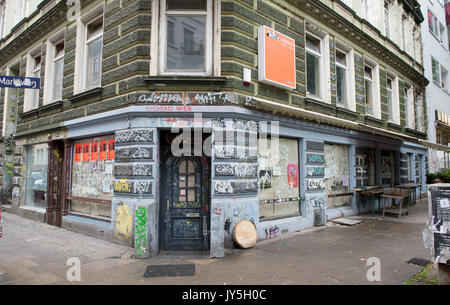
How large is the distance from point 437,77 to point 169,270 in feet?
75.3

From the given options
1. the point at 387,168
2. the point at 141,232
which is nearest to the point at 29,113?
the point at 141,232

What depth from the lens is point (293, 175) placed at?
885 cm

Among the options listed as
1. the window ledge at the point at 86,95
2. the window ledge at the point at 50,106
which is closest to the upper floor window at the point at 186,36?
the window ledge at the point at 86,95

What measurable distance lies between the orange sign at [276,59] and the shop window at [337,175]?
330cm

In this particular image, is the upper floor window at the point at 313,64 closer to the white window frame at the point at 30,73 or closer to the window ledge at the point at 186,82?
the window ledge at the point at 186,82

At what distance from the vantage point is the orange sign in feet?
24.5

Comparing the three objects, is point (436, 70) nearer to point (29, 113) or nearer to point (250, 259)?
point (250, 259)

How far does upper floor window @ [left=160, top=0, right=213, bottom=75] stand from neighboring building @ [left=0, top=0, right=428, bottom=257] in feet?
0.09

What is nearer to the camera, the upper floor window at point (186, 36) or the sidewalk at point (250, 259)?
the sidewalk at point (250, 259)

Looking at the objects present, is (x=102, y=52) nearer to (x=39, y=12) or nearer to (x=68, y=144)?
(x=68, y=144)

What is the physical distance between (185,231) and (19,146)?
363 inches

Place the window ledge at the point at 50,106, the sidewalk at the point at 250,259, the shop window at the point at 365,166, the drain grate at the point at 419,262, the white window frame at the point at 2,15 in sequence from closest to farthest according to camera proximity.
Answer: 1. the sidewalk at the point at 250,259
2. the drain grate at the point at 419,262
3. the window ledge at the point at 50,106
4. the shop window at the point at 365,166
5. the white window frame at the point at 2,15

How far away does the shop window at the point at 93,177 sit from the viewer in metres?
7.86

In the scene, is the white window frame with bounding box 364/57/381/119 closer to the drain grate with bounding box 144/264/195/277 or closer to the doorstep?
the drain grate with bounding box 144/264/195/277
